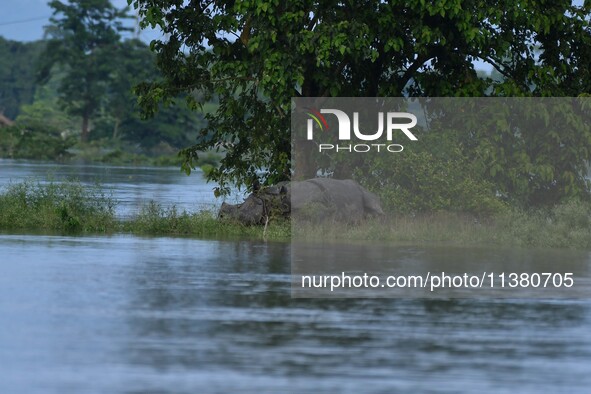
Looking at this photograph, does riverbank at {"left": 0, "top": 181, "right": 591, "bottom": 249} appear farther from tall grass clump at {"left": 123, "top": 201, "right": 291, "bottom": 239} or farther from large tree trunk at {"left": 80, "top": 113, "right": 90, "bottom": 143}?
large tree trunk at {"left": 80, "top": 113, "right": 90, "bottom": 143}

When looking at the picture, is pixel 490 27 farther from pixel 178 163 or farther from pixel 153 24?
pixel 178 163

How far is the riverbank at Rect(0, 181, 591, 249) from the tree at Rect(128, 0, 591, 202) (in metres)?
1.83

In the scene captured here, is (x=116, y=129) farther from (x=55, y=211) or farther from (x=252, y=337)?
(x=252, y=337)

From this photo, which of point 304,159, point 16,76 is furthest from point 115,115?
point 304,159

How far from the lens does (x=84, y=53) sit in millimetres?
123250

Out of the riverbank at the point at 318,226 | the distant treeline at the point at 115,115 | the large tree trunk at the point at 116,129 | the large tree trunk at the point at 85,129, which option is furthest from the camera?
the large tree trunk at the point at 85,129

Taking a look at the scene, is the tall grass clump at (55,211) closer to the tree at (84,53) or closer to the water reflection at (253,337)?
the water reflection at (253,337)

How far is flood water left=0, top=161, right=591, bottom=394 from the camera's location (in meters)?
11.1

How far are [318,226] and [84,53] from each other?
3956 inches

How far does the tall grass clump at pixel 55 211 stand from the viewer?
26.3 metres

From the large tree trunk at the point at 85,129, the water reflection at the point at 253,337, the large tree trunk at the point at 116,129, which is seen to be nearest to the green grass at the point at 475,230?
the water reflection at the point at 253,337

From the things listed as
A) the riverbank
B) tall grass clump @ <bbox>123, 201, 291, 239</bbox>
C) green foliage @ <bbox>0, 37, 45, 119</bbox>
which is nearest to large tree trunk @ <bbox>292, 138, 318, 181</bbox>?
the riverbank

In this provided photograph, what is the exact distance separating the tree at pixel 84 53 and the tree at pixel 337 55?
88710mm

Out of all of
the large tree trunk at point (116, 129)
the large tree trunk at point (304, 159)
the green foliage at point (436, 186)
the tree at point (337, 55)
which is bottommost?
the green foliage at point (436, 186)
